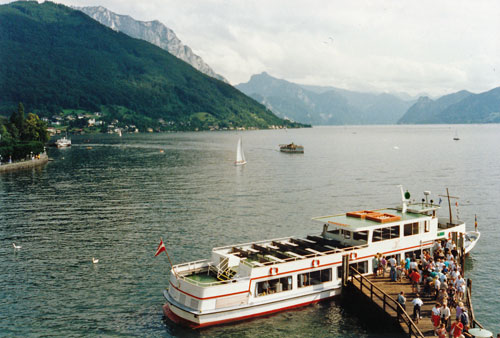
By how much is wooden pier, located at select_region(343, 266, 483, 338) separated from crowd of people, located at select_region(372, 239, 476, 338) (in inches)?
17.3

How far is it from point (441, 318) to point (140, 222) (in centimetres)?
4624

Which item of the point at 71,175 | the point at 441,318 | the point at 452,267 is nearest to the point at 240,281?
the point at 441,318

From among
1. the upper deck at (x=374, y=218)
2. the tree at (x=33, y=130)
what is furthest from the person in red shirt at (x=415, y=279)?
the tree at (x=33, y=130)

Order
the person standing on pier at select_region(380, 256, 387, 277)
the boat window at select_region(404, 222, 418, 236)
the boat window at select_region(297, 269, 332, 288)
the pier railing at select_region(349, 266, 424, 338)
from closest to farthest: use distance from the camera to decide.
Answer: the pier railing at select_region(349, 266, 424, 338) < the boat window at select_region(297, 269, 332, 288) < the person standing on pier at select_region(380, 256, 387, 277) < the boat window at select_region(404, 222, 418, 236)

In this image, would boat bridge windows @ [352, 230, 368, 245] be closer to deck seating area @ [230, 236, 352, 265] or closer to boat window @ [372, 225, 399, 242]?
boat window @ [372, 225, 399, 242]

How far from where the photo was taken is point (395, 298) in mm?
32438

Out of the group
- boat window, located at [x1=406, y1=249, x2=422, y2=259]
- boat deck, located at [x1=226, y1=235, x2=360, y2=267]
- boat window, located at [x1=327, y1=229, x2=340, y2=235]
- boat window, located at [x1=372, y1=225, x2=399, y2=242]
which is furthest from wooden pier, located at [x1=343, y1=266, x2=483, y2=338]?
boat window, located at [x1=406, y1=249, x2=422, y2=259]

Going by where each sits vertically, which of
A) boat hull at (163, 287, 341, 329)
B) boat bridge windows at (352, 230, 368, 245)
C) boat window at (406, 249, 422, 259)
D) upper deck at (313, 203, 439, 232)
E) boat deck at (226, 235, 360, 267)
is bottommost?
boat hull at (163, 287, 341, 329)

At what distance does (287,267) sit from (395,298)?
29.4ft

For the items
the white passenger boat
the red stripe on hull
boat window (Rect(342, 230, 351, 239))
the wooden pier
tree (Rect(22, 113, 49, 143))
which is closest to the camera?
the wooden pier

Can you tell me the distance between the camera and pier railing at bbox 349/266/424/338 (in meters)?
28.3

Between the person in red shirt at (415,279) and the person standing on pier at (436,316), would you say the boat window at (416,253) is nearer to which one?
the person in red shirt at (415,279)

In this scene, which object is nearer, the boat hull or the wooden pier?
the wooden pier

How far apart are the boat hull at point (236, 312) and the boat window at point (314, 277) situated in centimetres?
92
